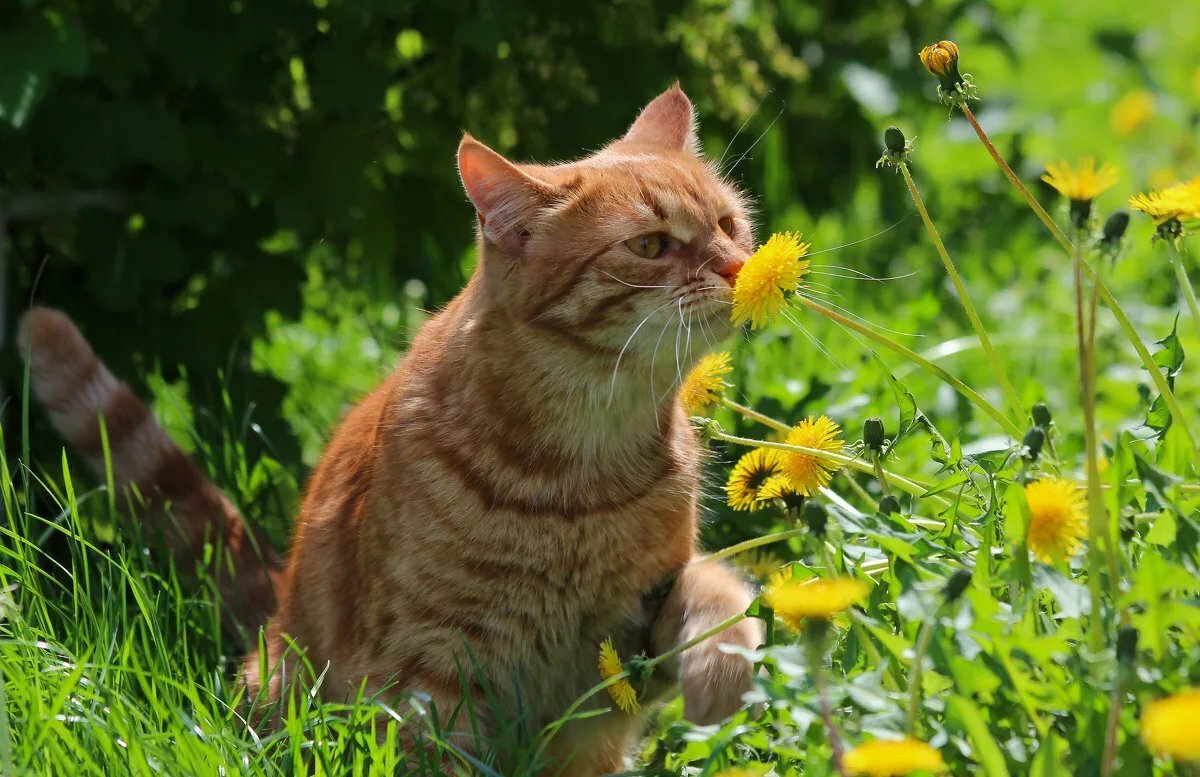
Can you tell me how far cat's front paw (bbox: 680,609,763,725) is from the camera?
2037mm

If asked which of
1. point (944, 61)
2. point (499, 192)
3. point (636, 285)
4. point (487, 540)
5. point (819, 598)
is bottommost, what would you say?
point (487, 540)

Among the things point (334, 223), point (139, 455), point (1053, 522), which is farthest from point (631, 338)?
point (334, 223)

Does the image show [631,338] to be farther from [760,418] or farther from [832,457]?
[832,457]

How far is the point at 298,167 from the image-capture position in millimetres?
3387

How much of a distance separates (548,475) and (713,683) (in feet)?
1.52

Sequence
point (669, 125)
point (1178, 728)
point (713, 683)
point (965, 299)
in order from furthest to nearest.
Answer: point (669, 125) < point (713, 683) < point (965, 299) < point (1178, 728)

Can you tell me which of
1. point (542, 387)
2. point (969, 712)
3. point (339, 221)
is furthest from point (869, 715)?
point (339, 221)

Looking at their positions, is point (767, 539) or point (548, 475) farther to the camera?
point (548, 475)

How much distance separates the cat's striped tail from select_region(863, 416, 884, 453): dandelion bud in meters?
1.39

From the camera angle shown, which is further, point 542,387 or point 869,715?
point 542,387

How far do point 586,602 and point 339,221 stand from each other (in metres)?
1.42

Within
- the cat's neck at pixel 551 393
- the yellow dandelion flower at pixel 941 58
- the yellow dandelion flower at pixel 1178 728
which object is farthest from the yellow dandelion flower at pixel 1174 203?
the cat's neck at pixel 551 393

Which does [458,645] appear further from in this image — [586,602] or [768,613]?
[768,613]

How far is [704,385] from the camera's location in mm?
2252
